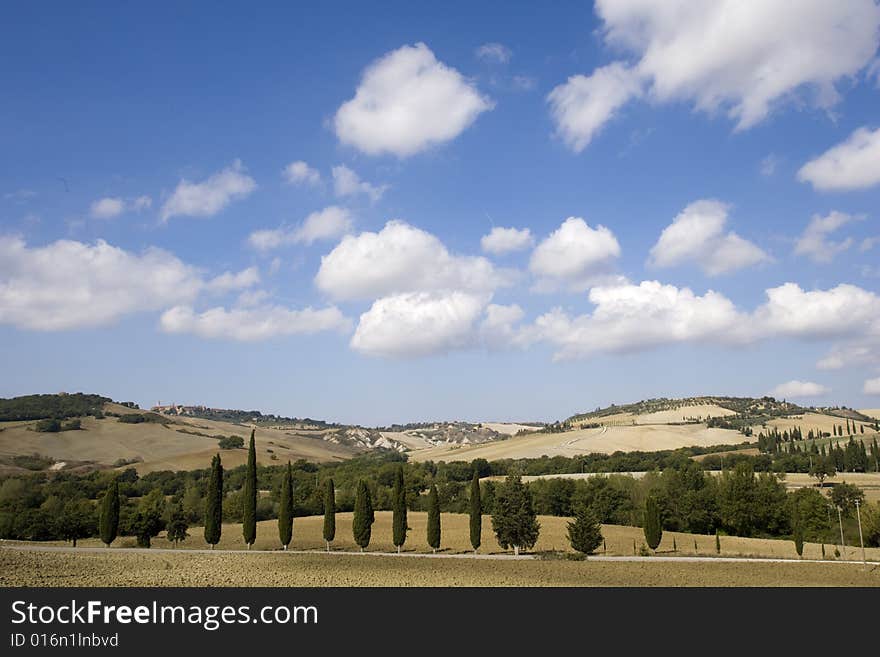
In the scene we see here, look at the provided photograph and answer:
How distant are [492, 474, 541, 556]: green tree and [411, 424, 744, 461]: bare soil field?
108454 millimetres

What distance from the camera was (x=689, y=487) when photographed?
299 feet

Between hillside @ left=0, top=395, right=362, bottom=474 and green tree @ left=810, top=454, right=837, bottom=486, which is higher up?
hillside @ left=0, top=395, right=362, bottom=474

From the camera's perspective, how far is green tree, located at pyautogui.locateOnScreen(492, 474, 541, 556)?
57.3 meters

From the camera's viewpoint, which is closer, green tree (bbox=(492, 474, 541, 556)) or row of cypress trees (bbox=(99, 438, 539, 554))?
green tree (bbox=(492, 474, 541, 556))

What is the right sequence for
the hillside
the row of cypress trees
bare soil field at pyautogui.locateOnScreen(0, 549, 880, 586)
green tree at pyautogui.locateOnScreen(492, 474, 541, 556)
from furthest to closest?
the hillside
the row of cypress trees
green tree at pyautogui.locateOnScreen(492, 474, 541, 556)
bare soil field at pyautogui.locateOnScreen(0, 549, 880, 586)

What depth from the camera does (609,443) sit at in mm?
176500

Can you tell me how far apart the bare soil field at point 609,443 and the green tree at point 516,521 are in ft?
356

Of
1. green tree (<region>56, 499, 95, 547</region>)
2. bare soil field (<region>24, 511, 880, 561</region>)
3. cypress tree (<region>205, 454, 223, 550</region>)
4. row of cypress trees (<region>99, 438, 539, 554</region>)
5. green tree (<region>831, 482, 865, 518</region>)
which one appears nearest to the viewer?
row of cypress trees (<region>99, 438, 539, 554</region>)

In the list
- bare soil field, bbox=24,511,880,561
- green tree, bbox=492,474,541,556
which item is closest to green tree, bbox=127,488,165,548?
bare soil field, bbox=24,511,880,561

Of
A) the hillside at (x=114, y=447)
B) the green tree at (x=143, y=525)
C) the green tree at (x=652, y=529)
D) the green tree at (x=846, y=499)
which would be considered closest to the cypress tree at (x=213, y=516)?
the green tree at (x=143, y=525)

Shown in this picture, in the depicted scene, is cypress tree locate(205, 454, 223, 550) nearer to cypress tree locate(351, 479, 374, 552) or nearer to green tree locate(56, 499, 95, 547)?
cypress tree locate(351, 479, 374, 552)

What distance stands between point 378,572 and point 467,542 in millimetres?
27956
